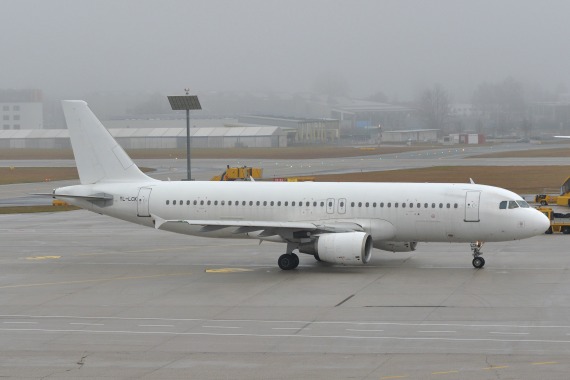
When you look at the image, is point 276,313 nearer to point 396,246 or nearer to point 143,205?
A: point 396,246

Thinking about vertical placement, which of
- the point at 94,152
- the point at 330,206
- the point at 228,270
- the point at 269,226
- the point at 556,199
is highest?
the point at 94,152

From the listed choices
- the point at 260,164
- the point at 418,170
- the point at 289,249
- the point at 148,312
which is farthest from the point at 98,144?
the point at 260,164

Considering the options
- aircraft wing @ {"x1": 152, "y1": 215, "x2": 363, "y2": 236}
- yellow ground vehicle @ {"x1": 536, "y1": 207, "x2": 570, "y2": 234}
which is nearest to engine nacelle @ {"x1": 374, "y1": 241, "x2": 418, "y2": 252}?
aircraft wing @ {"x1": 152, "y1": 215, "x2": 363, "y2": 236}

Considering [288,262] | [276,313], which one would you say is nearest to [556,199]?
[288,262]

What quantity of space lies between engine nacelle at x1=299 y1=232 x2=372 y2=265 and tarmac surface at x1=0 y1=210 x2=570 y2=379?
0.77 m

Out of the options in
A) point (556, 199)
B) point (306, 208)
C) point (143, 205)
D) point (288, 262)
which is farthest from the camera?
point (556, 199)

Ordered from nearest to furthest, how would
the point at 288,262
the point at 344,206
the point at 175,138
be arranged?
the point at 288,262 < the point at 344,206 < the point at 175,138

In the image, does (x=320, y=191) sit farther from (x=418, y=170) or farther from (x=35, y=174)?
(x=35, y=174)

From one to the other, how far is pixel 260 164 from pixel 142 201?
84.0 m

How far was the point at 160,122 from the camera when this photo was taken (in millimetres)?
189500

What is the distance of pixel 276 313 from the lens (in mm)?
31531

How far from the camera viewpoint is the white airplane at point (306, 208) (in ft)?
132

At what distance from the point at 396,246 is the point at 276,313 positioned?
1226cm

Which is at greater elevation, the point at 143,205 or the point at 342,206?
the point at 342,206
